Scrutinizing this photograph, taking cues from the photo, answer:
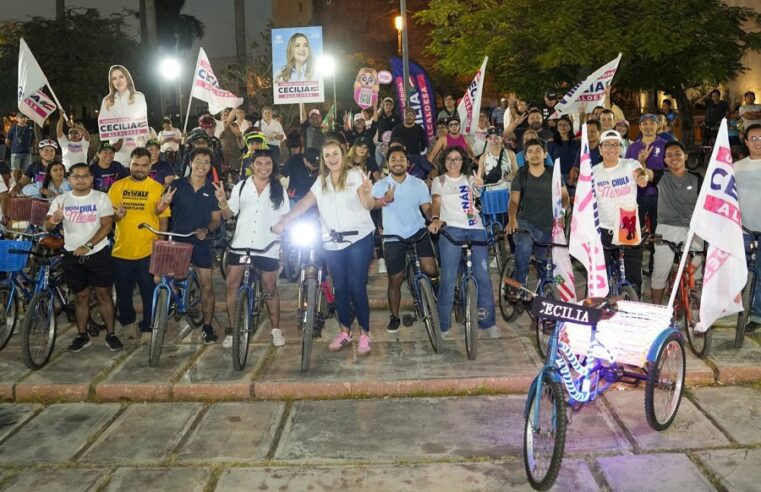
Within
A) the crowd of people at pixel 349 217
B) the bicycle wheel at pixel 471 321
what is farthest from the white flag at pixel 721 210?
the bicycle wheel at pixel 471 321

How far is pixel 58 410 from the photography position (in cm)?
627

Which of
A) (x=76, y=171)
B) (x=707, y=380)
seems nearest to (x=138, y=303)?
(x=76, y=171)

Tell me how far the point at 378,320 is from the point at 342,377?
2025mm

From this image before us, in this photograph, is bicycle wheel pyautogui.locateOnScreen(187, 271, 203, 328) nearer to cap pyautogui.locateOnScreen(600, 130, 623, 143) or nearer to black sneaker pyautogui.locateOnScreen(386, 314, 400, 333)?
black sneaker pyautogui.locateOnScreen(386, 314, 400, 333)

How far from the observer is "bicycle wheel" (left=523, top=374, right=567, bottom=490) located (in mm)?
4398

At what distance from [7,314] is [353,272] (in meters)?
3.63

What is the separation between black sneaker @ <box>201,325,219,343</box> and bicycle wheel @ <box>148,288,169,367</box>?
2.54 feet

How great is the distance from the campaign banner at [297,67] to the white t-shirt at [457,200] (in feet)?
24.6

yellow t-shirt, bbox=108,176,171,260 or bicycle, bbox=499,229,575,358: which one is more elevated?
yellow t-shirt, bbox=108,176,171,260

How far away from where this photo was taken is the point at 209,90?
13.6 metres

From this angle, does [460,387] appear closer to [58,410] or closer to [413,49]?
[58,410]

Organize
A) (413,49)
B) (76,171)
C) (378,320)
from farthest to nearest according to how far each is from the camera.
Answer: (413,49) < (378,320) < (76,171)

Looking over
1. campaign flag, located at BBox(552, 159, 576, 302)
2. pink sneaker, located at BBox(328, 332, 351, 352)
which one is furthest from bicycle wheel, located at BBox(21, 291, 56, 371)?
campaign flag, located at BBox(552, 159, 576, 302)

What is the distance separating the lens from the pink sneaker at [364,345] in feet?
23.6
